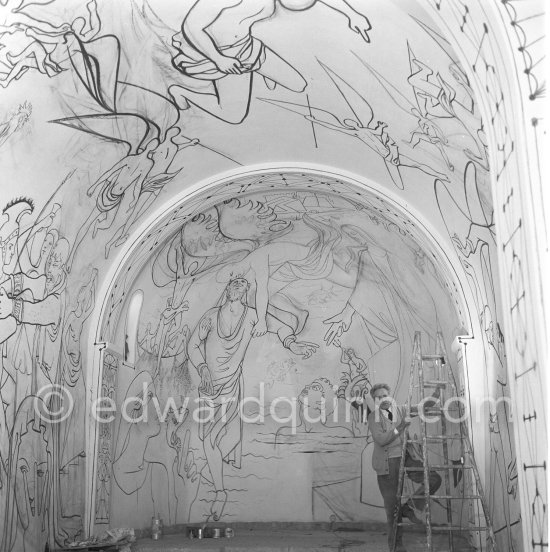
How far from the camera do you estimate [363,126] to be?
854 cm

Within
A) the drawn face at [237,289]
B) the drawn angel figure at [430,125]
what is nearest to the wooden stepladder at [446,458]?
the drawn angel figure at [430,125]

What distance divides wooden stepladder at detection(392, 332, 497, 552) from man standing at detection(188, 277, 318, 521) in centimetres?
282

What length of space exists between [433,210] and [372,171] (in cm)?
91

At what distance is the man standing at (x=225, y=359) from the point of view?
1243 centimetres

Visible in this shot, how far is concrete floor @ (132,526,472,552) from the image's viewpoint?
9.77 m

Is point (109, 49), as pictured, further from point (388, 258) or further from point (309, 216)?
point (388, 258)

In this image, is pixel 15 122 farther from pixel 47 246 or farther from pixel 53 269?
pixel 53 269

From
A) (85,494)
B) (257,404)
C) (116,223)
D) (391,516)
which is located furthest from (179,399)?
(391,516)

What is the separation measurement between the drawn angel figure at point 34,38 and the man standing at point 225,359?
20.2 ft

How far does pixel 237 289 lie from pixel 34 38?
6.54 metres

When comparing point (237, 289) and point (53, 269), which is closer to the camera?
point (53, 269)

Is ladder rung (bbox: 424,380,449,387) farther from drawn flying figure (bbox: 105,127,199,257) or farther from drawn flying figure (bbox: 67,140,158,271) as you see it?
drawn flying figure (bbox: 67,140,158,271)

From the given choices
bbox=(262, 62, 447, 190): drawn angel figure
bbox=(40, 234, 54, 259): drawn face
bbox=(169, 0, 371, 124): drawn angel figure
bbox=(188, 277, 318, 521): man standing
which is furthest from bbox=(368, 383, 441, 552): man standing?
bbox=(188, 277, 318, 521): man standing

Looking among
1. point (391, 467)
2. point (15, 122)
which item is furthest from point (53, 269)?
point (391, 467)
